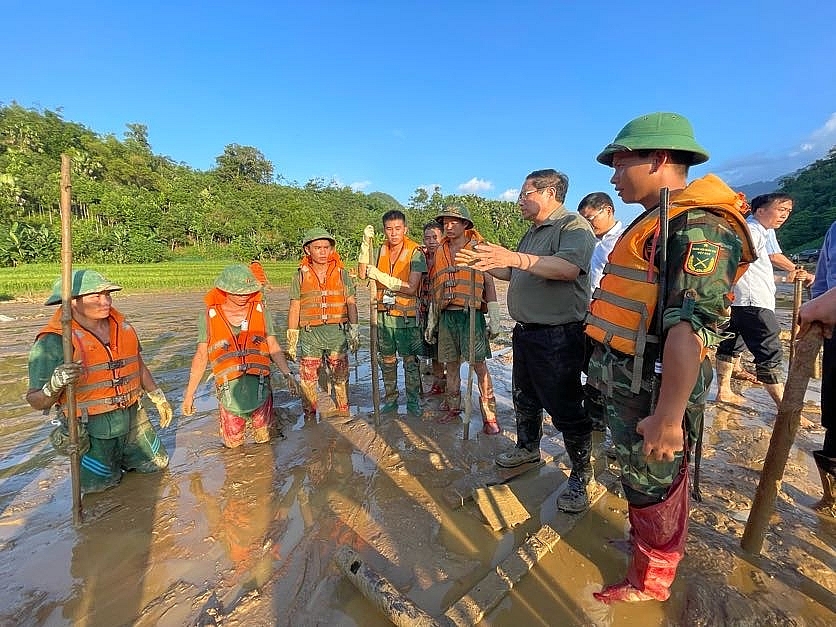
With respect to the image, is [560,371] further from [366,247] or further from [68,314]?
Answer: [68,314]

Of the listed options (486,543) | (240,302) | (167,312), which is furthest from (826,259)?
(167,312)

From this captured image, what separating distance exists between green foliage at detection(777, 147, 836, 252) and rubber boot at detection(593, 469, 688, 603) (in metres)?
44.1

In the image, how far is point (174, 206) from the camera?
3938 cm

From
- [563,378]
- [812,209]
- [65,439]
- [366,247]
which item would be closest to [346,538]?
[563,378]

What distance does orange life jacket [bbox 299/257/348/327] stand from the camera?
5.11 m

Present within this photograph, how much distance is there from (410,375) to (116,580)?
349cm

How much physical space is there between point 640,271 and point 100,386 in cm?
426

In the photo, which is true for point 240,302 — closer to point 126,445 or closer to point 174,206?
point 126,445

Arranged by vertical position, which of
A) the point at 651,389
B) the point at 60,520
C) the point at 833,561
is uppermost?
the point at 651,389

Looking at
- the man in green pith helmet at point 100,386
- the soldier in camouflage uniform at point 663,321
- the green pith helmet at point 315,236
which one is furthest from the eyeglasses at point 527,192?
the man in green pith helmet at point 100,386

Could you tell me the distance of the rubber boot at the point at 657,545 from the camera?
2074 millimetres

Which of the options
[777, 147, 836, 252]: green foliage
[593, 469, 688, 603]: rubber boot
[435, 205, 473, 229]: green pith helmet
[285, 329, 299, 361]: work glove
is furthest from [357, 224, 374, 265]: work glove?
[777, 147, 836, 252]: green foliage

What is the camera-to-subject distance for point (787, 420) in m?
2.09

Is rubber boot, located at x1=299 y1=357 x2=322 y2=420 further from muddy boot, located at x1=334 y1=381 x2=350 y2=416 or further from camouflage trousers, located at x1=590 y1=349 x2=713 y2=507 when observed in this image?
camouflage trousers, located at x1=590 y1=349 x2=713 y2=507
